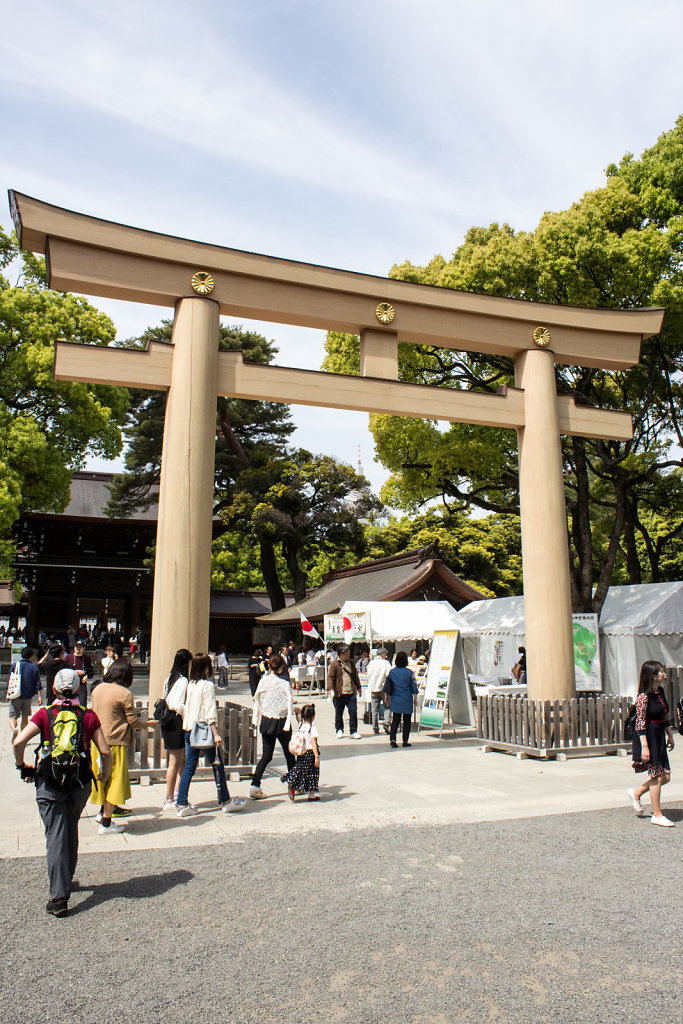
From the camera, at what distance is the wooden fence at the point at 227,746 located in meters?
8.90

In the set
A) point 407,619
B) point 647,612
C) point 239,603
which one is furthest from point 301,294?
point 239,603

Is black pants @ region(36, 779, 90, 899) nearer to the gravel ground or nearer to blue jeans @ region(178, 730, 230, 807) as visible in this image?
the gravel ground

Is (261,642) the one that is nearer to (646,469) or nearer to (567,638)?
(646,469)

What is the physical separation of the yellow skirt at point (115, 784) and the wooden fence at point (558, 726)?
602 cm

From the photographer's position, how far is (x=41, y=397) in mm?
22266

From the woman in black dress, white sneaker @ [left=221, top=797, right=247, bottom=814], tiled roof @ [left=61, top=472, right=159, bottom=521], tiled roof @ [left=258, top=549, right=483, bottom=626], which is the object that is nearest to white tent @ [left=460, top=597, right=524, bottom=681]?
tiled roof @ [left=258, top=549, right=483, bottom=626]

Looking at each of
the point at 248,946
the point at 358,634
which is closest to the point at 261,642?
the point at 358,634

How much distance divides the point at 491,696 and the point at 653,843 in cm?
536

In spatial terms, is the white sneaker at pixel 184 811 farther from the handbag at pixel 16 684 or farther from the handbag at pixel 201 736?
the handbag at pixel 16 684

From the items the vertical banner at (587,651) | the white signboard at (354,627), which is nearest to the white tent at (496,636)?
the vertical banner at (587,651)

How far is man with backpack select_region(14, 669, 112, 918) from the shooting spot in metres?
4.76

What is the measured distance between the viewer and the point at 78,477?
132 ft

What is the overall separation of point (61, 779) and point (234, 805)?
3123mm

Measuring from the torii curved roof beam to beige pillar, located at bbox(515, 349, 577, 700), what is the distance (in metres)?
0.75
